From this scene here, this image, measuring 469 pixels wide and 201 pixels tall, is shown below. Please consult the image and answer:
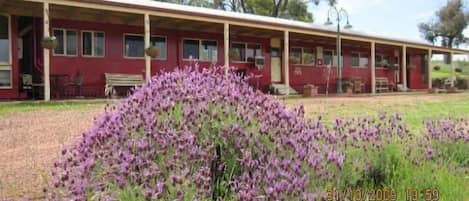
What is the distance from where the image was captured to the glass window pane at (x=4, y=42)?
16.6 meters

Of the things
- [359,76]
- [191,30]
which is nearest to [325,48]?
[359,76]

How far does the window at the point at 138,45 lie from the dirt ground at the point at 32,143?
7.66m

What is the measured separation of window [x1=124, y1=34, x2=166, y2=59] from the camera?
63.6 ft

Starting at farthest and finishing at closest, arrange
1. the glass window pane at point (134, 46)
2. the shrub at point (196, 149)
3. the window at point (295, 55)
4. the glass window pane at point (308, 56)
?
the glass window pane at point (308, 56) < the window at point (295, 55) < the glass window pane at point (134, 46) < the shrub at point (196, 149)

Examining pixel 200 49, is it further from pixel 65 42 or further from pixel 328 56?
pixel 328 56

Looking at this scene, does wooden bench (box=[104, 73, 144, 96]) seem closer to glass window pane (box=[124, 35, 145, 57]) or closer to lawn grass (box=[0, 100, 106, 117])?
glass window pane (box=[124, 35, 145, 57])

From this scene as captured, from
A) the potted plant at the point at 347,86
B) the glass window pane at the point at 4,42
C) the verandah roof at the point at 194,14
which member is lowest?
the potted plant at the point at 347,86

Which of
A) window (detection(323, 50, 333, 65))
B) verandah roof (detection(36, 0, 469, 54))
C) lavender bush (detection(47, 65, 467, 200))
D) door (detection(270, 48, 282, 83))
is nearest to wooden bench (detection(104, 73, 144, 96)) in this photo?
verandah roof (detection(36, 0, 469, 54))

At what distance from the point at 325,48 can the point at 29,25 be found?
555 inches

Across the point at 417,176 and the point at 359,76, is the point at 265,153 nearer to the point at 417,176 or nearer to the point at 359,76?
the point at 417,176

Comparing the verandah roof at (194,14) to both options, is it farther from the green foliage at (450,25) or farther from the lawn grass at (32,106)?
the green foliage at (450,25)

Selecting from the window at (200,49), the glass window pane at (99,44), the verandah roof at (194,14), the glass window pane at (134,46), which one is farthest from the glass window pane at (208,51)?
the glass window pane at (99,44)

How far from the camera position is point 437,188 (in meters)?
3.80

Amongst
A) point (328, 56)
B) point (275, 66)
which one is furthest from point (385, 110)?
point (328, 56)
